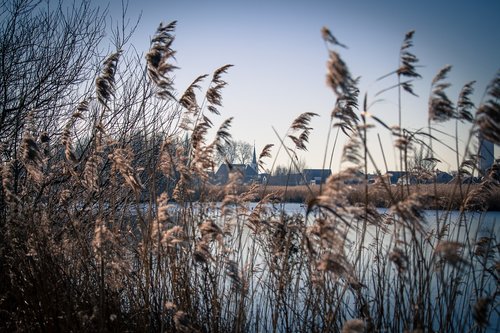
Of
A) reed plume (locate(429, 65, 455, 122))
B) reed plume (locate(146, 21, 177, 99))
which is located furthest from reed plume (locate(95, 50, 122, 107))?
reed plume (locate(429, 65, 455, 122))

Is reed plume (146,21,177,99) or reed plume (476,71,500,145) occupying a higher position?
reed plume (146,21,177,99)

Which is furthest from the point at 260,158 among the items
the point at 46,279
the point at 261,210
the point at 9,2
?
the point at 9,2

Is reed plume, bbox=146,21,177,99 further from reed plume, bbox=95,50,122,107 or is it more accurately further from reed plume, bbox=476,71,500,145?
reed plume, bbox=476,71,500,145

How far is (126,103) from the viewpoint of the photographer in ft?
24.1

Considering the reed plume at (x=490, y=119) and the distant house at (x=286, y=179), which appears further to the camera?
the distant house at (x=286, y=179)

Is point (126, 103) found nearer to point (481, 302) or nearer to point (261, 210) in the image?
point (261, 210)

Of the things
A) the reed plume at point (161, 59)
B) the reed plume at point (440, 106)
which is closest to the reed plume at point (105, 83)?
the reed plume at point (161, 59)

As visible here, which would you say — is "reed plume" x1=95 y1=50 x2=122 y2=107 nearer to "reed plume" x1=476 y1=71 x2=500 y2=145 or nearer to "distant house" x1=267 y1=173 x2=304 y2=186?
"distant house" x1=267 y1=173 x2=304 y2=186

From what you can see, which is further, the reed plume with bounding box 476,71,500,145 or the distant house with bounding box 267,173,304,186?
the distant house with bounding box 267,173,304,186

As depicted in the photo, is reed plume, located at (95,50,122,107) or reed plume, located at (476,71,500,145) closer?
reed plume, located at (476,71,500,145)

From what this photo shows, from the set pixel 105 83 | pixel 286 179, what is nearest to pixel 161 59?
pixel 105 83

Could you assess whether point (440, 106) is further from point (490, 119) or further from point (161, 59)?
point (161, 59)

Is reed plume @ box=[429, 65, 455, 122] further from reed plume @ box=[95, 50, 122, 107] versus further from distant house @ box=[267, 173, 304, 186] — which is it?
reed plume @ box=[95, 50, 122, 107]

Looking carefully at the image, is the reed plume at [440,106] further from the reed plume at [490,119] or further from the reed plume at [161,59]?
the reed plume at [161,59]
